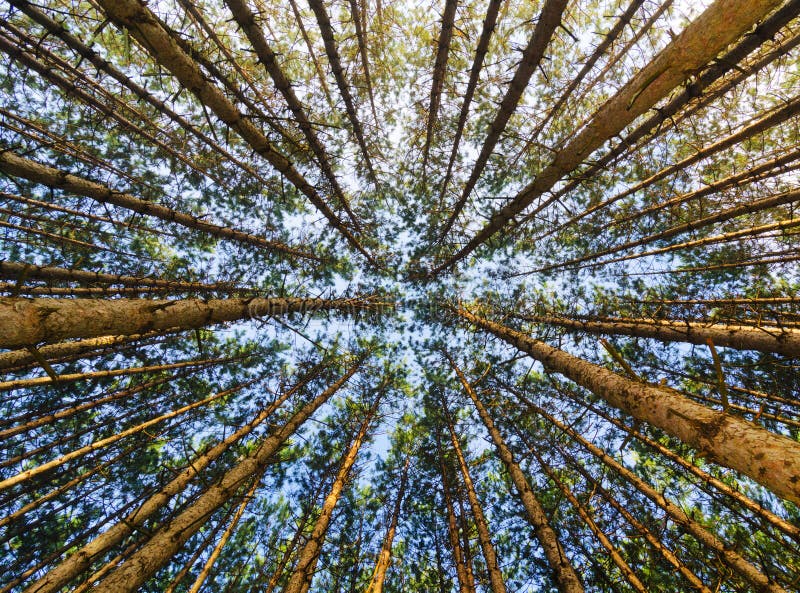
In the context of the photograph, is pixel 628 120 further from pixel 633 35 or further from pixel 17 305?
pixel 633 35

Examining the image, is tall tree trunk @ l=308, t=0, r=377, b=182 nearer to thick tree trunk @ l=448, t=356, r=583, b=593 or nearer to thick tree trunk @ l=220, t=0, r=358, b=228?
thick tree trunk @ l=220, t=0, r=358, b=228

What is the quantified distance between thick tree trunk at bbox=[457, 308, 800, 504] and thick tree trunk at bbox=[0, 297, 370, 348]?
4.52 meters

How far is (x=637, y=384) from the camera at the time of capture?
9.25ft

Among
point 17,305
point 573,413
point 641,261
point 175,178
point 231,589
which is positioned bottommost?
point 231,589

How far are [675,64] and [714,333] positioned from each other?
14.9 feet

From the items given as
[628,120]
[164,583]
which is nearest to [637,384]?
[628,120]

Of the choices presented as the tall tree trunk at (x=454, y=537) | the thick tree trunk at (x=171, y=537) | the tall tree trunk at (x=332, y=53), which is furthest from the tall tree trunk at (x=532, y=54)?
the tall tree trunk at (x=454, y=537)

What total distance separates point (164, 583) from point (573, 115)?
51.2 feet

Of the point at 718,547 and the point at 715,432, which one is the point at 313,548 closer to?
the point at 715,432

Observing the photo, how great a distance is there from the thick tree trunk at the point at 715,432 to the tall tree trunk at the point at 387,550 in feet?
17.5

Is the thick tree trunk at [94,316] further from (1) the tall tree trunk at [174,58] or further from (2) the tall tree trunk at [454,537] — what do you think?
(2) the tall tree trunk at [454,537]

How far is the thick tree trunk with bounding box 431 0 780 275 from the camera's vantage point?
88.0 inches

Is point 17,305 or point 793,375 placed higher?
point 17,305

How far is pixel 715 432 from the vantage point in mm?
2053
